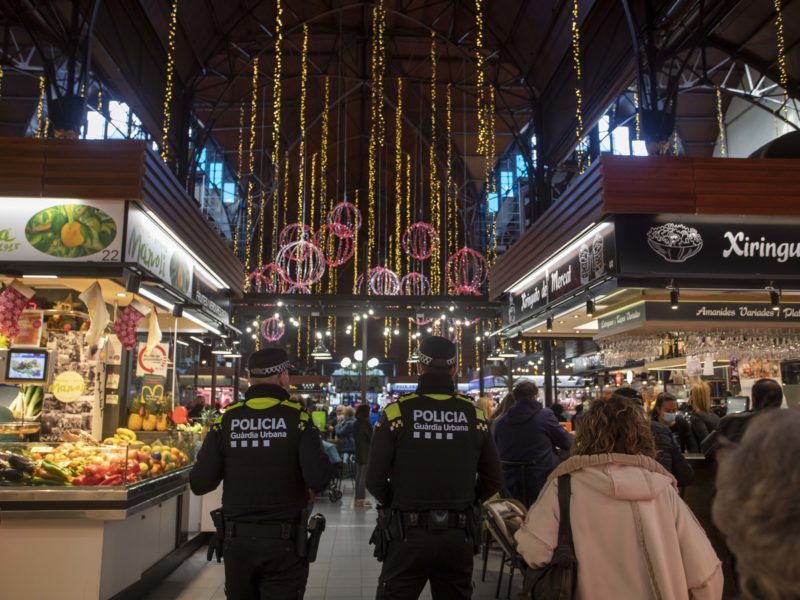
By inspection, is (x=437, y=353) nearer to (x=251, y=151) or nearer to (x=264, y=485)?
(x=264, y=485)

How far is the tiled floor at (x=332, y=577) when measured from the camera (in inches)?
212

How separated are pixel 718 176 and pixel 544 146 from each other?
6759mm

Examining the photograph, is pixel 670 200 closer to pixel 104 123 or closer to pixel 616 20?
pixel 616 20

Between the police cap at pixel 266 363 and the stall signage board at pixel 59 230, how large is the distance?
288 centimetres

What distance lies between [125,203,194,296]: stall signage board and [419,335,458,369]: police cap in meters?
3.50

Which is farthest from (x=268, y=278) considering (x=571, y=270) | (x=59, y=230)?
(x=59, y=230)

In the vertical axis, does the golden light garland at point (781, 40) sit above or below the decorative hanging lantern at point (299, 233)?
above

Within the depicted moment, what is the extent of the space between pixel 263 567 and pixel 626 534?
1.77m

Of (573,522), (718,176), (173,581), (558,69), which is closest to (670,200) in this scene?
(718,176)

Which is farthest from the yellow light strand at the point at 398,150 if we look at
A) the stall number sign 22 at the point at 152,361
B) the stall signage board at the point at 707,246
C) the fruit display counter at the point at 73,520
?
the fruit display counter at the point at 73,520

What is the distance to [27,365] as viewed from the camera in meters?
7.19

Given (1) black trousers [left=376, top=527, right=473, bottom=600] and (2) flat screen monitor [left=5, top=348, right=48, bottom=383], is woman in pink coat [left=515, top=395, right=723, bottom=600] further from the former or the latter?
(2) flat screen monitor [left=5, top=348, right=48, bottom=383]

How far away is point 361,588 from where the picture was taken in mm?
5582

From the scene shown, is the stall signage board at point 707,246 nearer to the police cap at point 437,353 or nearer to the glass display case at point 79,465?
the police cap at point 437,353
